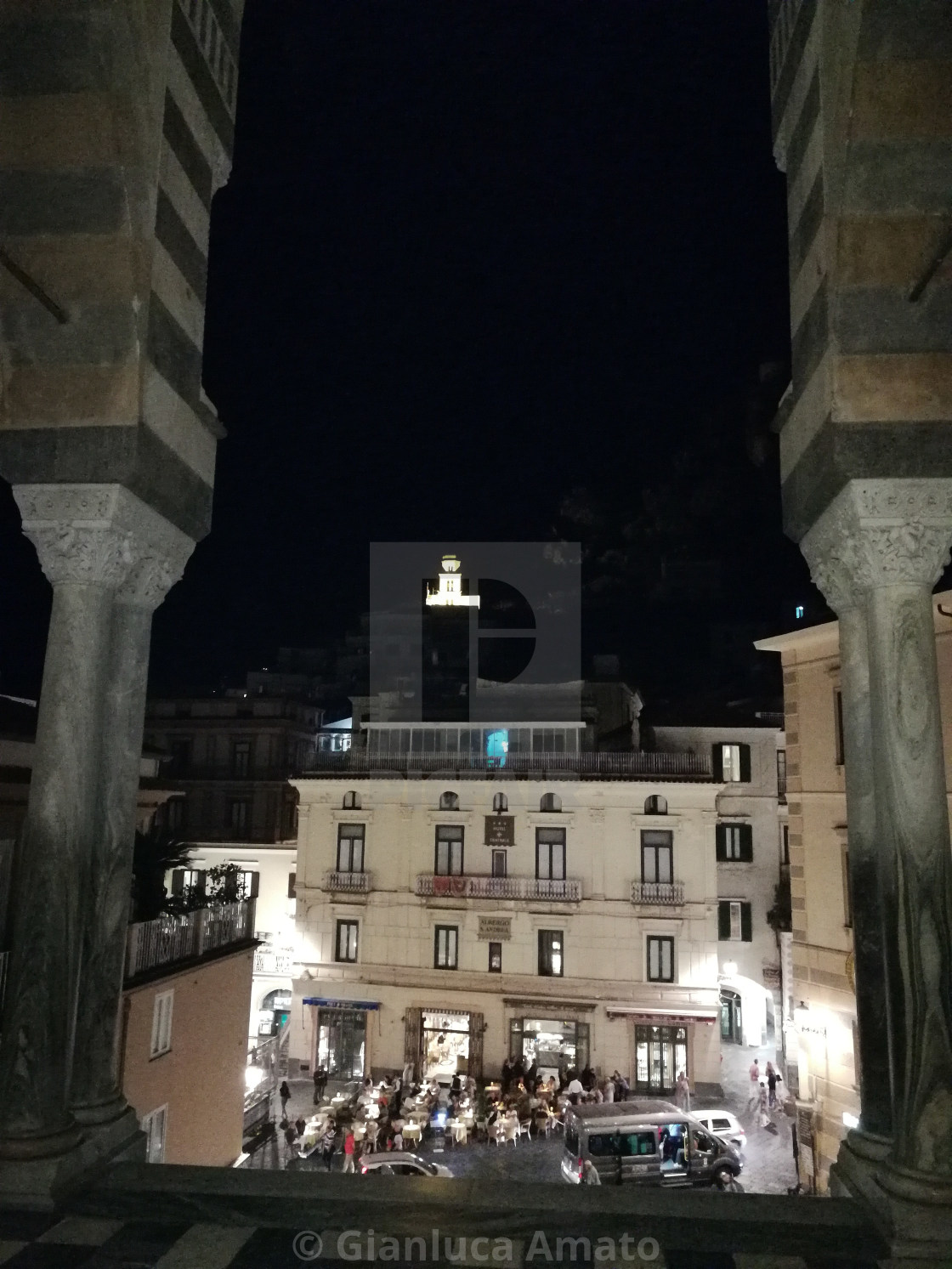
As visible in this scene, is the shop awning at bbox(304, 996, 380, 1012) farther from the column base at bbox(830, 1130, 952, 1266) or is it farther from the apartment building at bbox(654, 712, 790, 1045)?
the column base at bbox(830, 1130, 952, 1266)

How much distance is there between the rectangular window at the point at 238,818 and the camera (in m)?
33.2

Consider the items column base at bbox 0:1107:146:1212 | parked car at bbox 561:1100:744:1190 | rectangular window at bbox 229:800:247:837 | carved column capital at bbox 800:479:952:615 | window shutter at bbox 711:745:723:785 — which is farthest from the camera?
rectangular window at bbox 229:800:247:837

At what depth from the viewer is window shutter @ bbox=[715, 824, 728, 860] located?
25.5 meters

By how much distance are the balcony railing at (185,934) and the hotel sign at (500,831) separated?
11505 millimetres

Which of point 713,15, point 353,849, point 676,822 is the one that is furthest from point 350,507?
point 713,15

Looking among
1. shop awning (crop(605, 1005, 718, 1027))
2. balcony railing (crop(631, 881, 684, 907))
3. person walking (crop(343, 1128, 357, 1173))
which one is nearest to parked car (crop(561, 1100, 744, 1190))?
person walking (crop(343, 1128, 357, 1173))

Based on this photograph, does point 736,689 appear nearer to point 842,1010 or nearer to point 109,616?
point 842,1010

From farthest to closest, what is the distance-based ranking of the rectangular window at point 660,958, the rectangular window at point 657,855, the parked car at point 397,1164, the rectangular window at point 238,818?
the rectangular window at point 238,818 → the rectangular window at point 657,855 → the rectangular window at point 660,958 → the parked car at point 397,1164

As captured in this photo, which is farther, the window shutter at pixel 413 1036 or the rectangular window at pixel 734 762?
the rectangular window at pixel 734 762

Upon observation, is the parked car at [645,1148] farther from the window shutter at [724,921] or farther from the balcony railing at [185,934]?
the window shutter at [724,921]

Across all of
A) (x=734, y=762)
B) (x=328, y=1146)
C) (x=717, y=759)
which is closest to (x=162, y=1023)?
(x=328, y=1146)

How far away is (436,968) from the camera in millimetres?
23109

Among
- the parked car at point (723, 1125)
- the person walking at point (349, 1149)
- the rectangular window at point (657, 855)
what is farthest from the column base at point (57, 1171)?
the rectangular window at point (657, 855)

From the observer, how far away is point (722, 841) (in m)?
25.6
